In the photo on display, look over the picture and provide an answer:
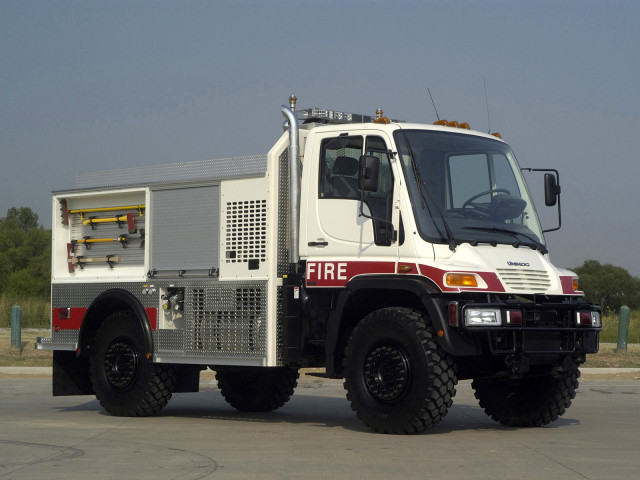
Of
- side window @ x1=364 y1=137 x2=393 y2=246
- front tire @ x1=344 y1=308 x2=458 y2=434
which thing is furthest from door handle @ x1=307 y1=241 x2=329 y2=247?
front tire @ x1=344 y1=308 x2=458 y2=434

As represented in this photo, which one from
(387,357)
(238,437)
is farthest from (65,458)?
(387,357)

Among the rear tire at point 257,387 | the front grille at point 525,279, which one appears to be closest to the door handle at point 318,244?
the front grille at point 525,279

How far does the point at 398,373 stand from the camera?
10211 millimetres

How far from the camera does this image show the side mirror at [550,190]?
1146cm

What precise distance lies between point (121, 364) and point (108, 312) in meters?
0.80

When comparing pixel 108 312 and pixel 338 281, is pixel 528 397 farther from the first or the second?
pixel 108 312

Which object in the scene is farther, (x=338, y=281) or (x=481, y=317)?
(x=338, y=281)

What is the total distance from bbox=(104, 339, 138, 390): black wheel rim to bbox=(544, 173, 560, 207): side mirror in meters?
5.19

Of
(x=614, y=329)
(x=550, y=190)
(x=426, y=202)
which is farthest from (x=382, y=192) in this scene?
(x=614, y=329)

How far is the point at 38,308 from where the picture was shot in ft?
118

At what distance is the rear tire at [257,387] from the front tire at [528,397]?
264 cm

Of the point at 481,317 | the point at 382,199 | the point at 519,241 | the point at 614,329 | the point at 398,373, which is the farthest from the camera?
the point at 614,329

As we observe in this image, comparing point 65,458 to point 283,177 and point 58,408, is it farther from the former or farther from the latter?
point 58,408

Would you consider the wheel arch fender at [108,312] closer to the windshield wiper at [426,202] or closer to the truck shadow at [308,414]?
the truck shadow at [308,414]
